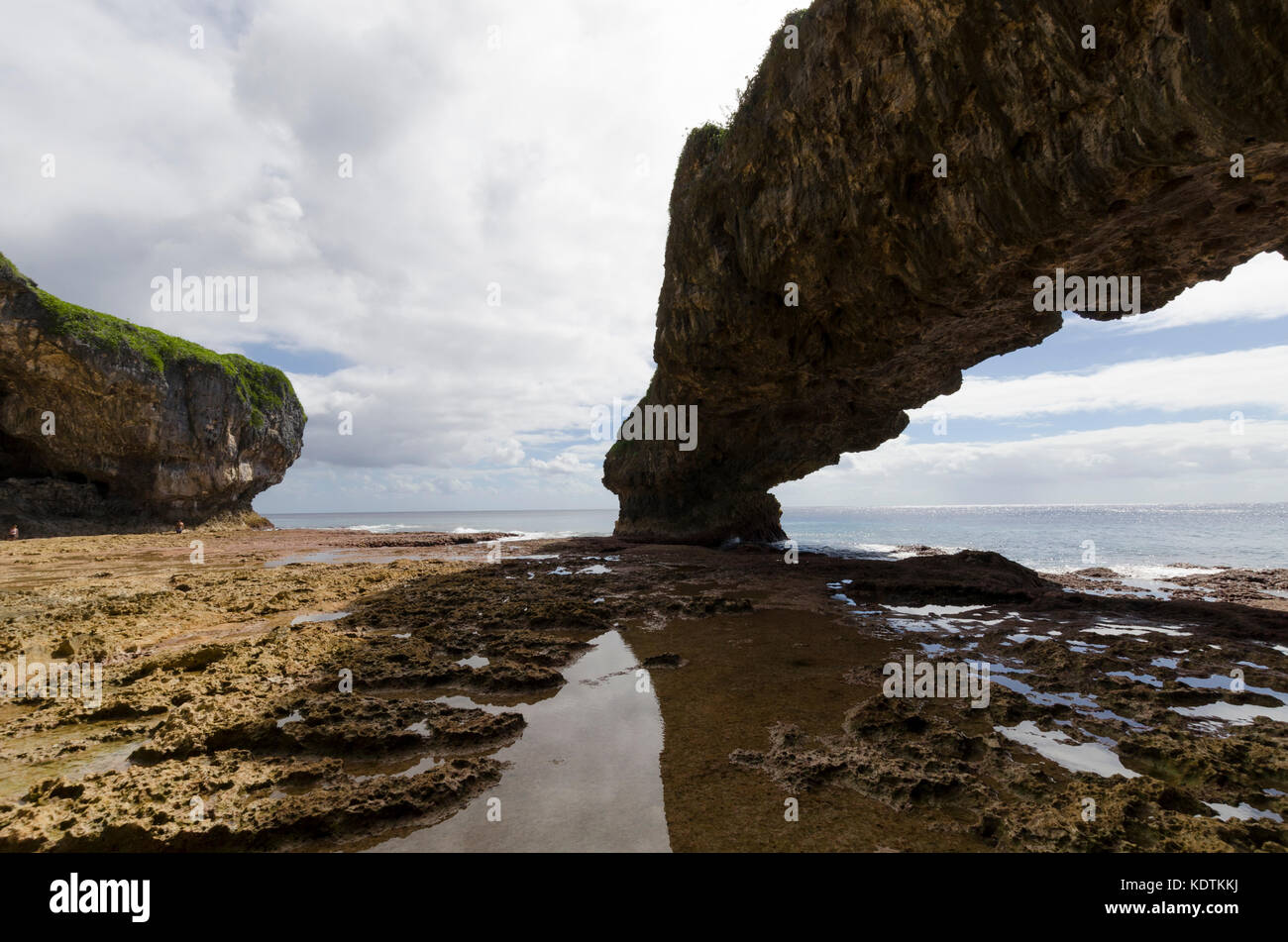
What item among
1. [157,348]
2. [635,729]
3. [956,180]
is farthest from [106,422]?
[956,180]

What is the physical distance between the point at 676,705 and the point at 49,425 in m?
49.7

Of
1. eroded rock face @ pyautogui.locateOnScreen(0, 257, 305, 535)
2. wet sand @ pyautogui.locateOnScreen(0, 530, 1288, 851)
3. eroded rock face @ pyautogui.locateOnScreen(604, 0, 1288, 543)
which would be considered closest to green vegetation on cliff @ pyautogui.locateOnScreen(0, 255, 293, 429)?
eroded rock face @ pyautogui.locateOnScreen(0, 257, 305, 535)

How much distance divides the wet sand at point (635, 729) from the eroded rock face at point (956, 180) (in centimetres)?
789

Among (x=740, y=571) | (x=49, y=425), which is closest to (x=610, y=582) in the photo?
(x=740, y=571)

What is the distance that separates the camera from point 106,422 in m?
36.3

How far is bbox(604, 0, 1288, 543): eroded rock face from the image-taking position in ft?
24.9

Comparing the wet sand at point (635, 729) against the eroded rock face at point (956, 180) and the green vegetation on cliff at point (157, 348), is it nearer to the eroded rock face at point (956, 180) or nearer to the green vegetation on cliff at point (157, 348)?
the eroded rock face at point (956, 180)

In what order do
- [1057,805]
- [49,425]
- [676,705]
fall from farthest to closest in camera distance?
[49,425] → [676,705] → [1057,805]

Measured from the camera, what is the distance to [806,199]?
13680 mm

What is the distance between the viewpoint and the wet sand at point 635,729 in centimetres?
350

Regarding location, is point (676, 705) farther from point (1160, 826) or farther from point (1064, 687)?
point (1064, 687)

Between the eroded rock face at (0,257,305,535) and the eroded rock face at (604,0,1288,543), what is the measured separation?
39.8m

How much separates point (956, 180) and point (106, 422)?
51.1 meters
